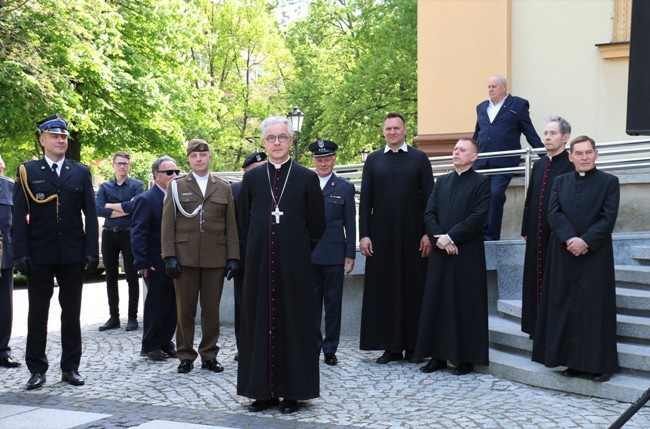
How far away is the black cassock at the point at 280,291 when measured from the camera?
22.0ft

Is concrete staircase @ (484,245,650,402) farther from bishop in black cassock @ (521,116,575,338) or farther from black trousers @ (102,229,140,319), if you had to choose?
A: black trousers @ (102,229,140,319)

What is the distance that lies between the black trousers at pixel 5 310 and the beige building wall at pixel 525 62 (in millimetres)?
5927

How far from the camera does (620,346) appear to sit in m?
7.43

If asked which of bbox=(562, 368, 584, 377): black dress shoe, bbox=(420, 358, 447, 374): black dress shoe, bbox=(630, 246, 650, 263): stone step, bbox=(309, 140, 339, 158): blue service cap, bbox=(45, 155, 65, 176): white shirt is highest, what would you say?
bbox=(309, 140, 339, 158): blue service cap

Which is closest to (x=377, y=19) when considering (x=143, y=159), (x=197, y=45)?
(x=197, y=45)

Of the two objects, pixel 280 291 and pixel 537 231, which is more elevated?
pixel 537 231

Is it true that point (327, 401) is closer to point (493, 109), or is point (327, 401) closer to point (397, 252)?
point (397, 252)

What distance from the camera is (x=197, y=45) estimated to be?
28312 mm

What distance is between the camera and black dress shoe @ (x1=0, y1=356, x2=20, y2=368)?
28.8 feet

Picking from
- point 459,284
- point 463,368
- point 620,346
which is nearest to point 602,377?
point 620,346

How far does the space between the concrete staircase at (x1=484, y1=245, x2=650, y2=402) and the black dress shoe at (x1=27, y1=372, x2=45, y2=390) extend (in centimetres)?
379

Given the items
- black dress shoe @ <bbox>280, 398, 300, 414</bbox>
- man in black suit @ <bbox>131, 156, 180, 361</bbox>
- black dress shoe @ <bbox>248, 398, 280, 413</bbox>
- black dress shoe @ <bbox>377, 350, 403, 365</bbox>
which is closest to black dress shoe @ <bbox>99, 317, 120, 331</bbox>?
man in black suit @ <bbox>131, 156, 180, 361</bbox>

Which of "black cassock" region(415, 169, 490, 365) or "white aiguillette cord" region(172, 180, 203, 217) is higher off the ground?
"white aiguillette cord" region(172, 180, 203, 217)

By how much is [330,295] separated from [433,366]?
1.28 metres
